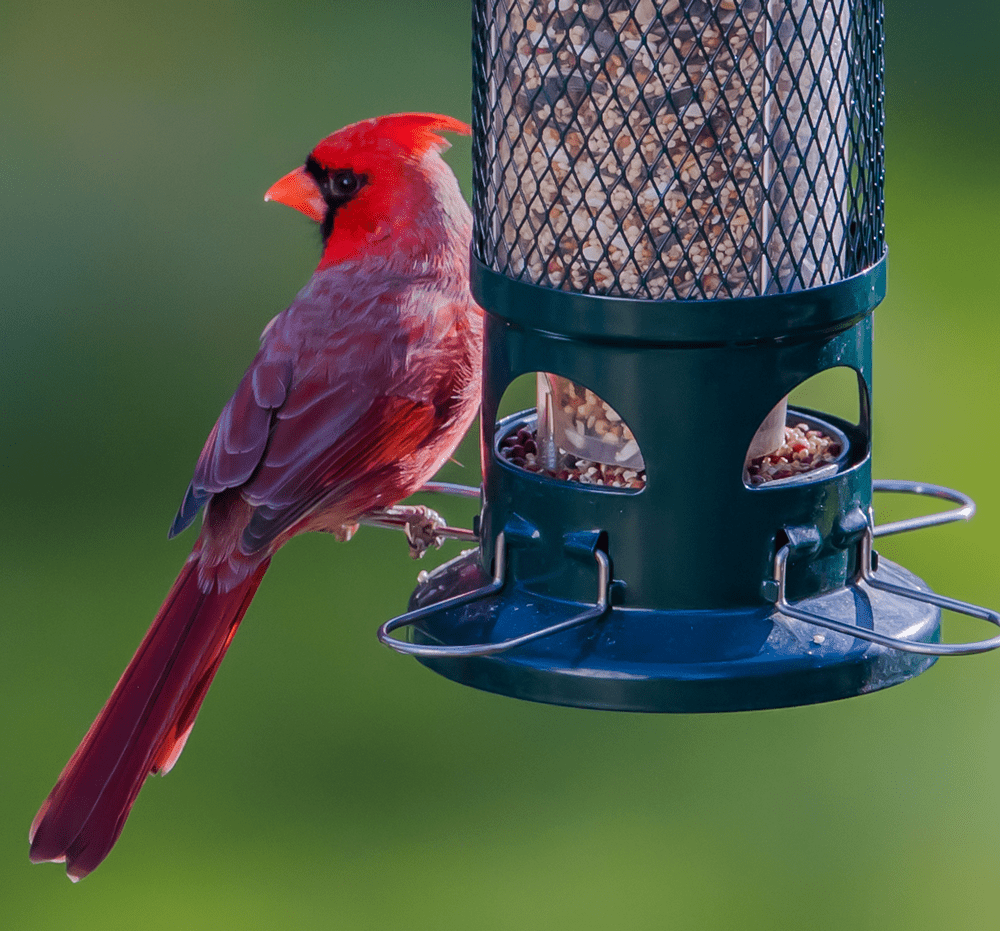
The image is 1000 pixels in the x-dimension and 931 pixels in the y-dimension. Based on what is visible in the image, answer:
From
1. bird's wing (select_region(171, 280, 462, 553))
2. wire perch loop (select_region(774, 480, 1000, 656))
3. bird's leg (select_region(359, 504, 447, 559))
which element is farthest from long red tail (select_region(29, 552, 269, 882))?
wire perch loop (select_region(774, 480, 1000, 656))

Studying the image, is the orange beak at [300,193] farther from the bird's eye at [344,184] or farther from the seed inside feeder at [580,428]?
the seed inside feeder at [580,428]

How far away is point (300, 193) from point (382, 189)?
178 mm

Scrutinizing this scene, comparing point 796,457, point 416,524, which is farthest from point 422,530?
point 796,457

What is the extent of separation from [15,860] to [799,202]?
351 centimetres

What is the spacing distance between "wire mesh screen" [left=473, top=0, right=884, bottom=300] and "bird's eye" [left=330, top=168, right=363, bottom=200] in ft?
2.19

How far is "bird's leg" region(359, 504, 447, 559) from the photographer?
3.61m

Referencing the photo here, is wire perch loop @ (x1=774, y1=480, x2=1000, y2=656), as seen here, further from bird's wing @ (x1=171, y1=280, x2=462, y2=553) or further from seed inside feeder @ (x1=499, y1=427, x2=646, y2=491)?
bird's wing @ (x1=171, y1=280, x2=462, y2=553)

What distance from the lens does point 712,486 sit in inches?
116

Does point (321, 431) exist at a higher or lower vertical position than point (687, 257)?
lower

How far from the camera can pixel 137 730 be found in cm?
353

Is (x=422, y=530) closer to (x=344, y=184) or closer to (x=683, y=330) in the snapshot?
(x=344, y=184)

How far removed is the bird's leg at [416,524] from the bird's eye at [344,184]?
1.96 ft

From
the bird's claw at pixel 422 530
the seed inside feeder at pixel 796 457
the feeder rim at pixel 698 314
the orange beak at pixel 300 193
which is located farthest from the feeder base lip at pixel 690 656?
the orange beak at pixel 300 193

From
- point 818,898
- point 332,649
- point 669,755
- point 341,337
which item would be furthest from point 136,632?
point 341,337
